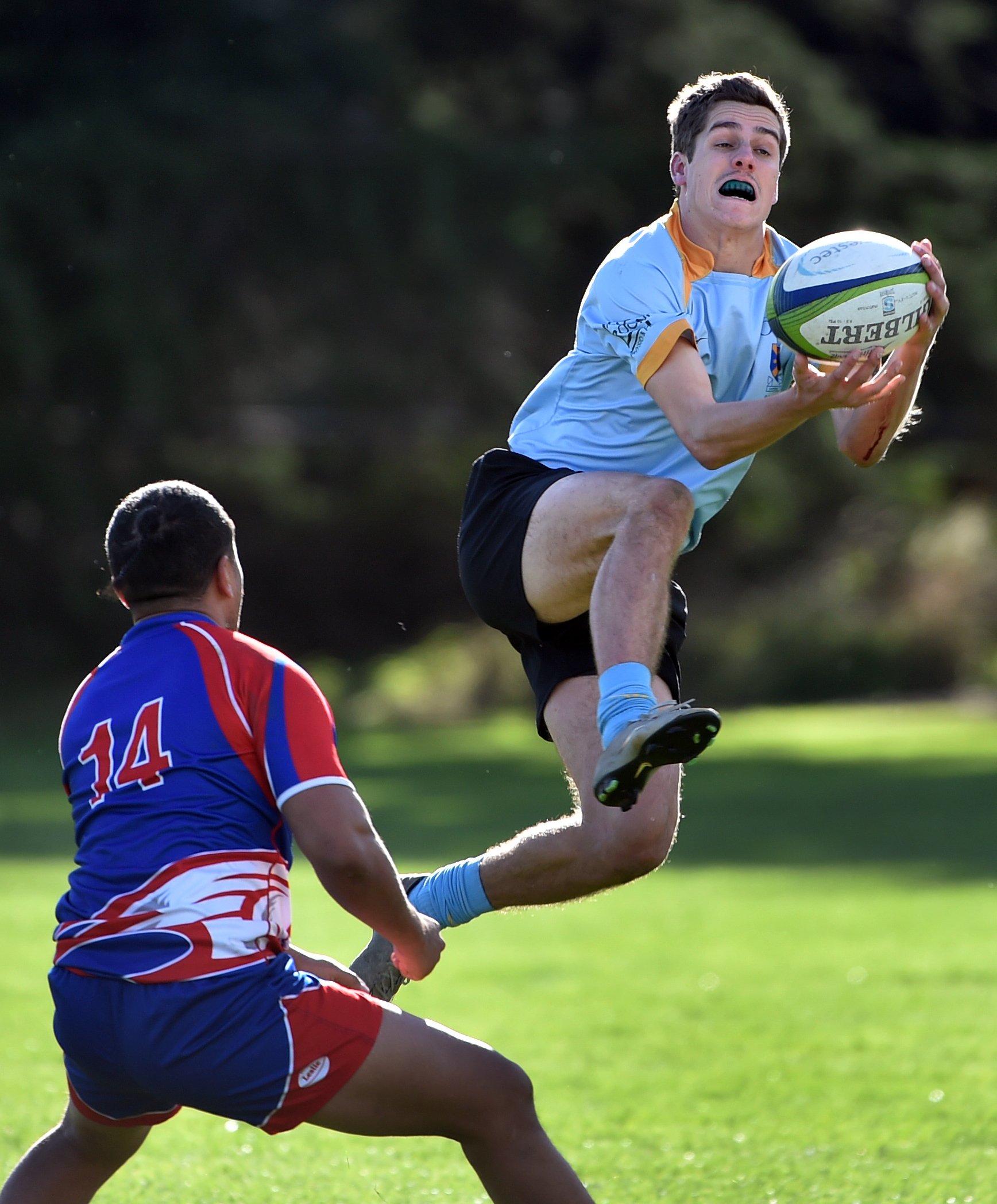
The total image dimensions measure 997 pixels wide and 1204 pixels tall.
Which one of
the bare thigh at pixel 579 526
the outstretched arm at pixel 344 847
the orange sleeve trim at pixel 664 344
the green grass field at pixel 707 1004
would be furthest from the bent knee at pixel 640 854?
the outstretched arm at pixel 344 847

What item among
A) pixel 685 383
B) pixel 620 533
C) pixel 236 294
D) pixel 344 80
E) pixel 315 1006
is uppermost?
pixel 344 80

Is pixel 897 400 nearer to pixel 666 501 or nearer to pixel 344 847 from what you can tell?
pixel 666 501

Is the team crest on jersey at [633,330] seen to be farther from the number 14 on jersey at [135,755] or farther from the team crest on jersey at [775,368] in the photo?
the number 14 on jersey at [135,755]

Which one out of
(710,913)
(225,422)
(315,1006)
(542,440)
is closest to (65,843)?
(710,913)

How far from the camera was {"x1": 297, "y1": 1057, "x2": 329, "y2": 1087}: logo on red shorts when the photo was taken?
3223 mm

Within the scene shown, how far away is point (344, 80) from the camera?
26.6 m


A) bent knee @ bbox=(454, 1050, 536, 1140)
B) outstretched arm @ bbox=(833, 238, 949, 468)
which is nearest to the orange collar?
outstretched arm @ bbox=(833, 238, 949, 468)

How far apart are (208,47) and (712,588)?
1199 centimetres

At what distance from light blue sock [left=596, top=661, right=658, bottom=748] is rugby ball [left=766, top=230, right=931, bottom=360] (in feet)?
3.08

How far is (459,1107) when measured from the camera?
337 cm

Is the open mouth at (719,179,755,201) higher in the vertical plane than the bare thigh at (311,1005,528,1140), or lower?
higher

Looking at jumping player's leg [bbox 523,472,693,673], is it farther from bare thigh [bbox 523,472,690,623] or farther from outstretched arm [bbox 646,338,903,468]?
outstretched arm [bbox 646,338,903,468]

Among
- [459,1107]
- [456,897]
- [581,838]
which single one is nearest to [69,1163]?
[459,1107]

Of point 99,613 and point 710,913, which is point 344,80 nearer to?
point 99,613
